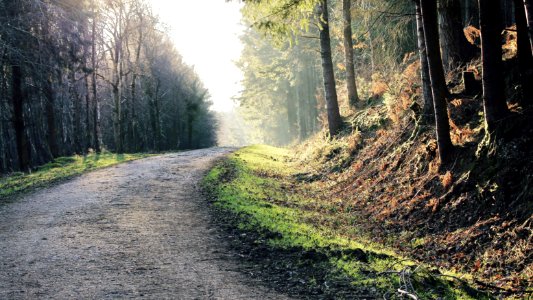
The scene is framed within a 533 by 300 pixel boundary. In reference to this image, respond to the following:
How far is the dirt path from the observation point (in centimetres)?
531

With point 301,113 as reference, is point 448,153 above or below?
below

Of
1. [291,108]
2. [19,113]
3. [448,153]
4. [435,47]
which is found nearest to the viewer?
[435,47]

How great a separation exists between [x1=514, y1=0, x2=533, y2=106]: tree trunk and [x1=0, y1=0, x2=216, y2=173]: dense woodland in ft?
50.4

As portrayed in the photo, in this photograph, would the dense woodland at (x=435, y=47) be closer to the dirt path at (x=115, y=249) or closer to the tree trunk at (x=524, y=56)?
the tree trunk at (x=524, y=56)

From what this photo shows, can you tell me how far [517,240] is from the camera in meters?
6.06

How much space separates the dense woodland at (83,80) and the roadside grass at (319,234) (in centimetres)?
1017

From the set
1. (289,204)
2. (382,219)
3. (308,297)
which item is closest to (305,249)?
(308,297)

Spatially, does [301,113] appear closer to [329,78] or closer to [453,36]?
[329,78]

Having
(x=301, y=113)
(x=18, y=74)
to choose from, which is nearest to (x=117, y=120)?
(x=18, y=74)

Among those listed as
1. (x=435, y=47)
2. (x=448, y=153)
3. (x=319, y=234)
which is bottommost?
(x=319, y=234)

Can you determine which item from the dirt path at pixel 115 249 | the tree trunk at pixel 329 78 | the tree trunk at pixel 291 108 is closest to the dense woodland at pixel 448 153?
the tree trunk at pixel 329 78

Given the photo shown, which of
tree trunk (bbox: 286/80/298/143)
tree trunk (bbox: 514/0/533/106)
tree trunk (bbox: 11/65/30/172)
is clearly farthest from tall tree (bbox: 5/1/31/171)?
tree trunk (bbox: 286/80/298/143)

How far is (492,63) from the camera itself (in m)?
7.68

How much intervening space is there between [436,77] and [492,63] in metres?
1.44
